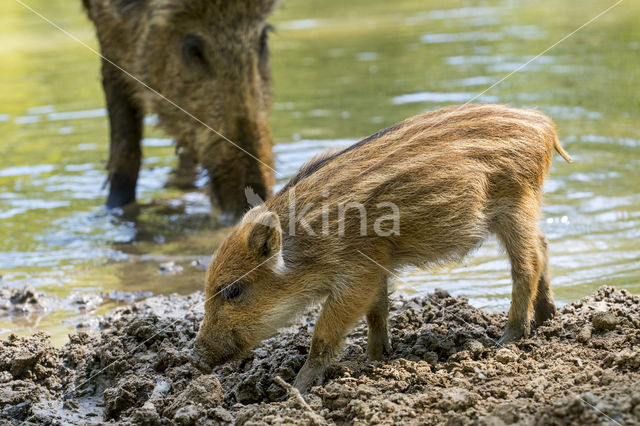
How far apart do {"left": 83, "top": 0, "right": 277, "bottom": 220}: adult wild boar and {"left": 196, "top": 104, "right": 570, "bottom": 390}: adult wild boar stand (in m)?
2.35

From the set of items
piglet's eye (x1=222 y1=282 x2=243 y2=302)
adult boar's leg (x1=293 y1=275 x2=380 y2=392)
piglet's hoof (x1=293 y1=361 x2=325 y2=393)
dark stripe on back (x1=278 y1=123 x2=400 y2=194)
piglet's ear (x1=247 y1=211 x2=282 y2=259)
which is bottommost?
piglet's hoof (x1=293 y1=361 x2=325 y2=393)

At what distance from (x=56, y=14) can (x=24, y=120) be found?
11043mm

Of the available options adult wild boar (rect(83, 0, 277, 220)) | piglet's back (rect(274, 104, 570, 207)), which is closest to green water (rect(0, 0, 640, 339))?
adult wild boar (rect(83, 0, 277, 220))

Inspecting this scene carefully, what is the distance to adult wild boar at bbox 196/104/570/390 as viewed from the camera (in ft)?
12.8

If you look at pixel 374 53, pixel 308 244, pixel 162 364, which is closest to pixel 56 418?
pixel 162 364

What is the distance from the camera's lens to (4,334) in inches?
195

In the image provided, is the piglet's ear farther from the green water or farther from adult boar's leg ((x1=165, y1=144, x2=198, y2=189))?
adult boar's leg ((x1=165, y1=144, x2=198, y2=189))

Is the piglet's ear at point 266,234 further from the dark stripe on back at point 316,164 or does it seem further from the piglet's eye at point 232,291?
the dark stripe on back at point 316,164

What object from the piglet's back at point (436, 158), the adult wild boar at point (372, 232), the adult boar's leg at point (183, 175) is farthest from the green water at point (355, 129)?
the piglet's back at point (436, 158)

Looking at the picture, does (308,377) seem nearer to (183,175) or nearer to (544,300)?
(544,300)

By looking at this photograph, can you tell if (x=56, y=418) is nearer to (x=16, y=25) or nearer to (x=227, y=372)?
(x=227, y=372)

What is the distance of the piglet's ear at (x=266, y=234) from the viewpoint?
3.86 metres

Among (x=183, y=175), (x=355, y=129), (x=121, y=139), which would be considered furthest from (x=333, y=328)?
(x=355, y=129)

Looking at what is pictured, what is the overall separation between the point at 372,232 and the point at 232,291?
701 mm
